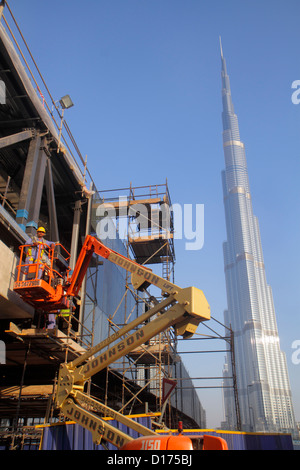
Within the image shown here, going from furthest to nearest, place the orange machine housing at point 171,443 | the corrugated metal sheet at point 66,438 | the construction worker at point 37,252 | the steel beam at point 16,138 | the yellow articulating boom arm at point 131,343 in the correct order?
the steel beam at point 16,138
the construction worker at point 37,252
the corrugated metal sheet at point 66,438
the yellow articulating boom arm at point 131,343
the orange machine housing at point 171,443

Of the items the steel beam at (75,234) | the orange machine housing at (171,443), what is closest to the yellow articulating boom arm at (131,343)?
the orange machine housing at (171,443)

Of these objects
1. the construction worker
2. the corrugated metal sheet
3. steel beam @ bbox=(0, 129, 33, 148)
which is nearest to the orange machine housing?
the corrugated metal sheet

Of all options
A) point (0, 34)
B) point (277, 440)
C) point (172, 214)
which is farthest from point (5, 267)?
point (172, 214)

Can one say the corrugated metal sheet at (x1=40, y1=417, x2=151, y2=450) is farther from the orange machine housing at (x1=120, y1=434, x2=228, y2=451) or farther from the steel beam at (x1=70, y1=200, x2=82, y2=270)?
the steel beam at (x1=70, y1=200, x2=82, y2=270)

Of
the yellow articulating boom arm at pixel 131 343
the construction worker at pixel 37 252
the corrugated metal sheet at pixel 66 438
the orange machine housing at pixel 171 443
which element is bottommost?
the orange machine housing at pixel 171 443

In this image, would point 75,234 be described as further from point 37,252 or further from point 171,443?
point 171,443

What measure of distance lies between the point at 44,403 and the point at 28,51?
1647cm

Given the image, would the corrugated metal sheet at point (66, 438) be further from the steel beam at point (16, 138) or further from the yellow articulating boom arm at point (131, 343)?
the steel beam at point (16, 138)

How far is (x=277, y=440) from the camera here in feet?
48.1

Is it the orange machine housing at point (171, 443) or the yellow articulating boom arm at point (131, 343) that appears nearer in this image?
the orange machine housing at point (171, 443)

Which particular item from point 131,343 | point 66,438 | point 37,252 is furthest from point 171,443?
point 37,252

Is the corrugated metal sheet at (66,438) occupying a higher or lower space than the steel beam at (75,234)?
lower

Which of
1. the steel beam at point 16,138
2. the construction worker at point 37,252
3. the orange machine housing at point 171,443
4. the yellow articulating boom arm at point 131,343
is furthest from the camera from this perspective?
the steel beam at point 16,138
